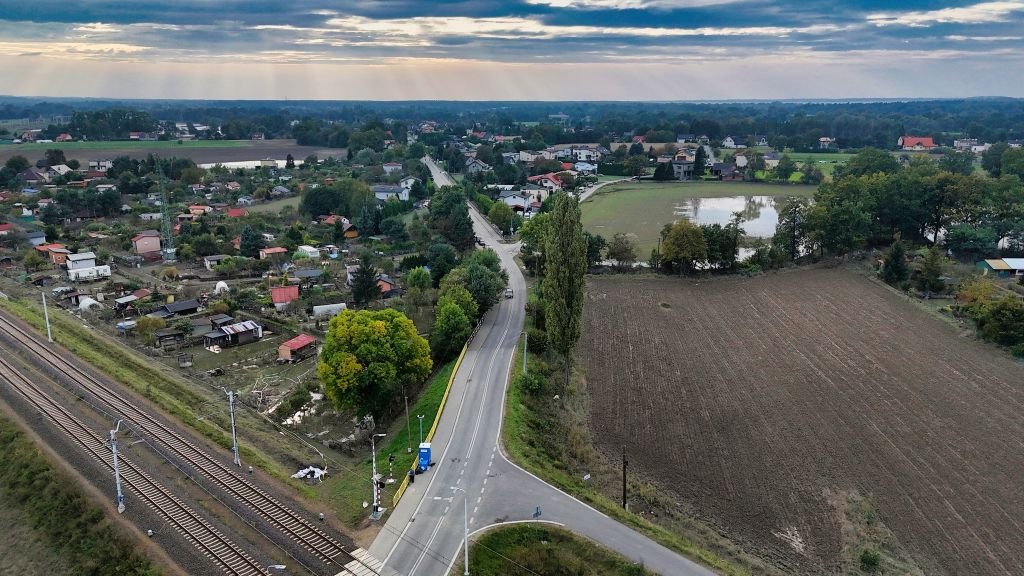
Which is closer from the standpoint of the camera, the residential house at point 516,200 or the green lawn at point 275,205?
the green lawn at point 275,205

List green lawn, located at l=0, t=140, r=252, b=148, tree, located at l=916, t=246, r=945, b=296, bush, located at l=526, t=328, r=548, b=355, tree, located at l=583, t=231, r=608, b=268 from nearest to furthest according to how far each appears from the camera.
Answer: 1. bush, located at l=526, t=328, r=548, b=355
2. tree, located at l=916, t=246, r=945, b=296
3. tree, located at l=583, t=231, r=608, b=268
4. green lawn, located at l=0, t=140, r=252, b=148

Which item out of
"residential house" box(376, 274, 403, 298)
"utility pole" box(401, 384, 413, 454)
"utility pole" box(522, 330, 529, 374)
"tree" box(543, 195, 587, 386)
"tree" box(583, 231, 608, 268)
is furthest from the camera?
"tree" box(583, 231, 608, 268)

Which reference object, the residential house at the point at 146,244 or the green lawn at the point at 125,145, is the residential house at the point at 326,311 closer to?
the residential house at the point at 146,244

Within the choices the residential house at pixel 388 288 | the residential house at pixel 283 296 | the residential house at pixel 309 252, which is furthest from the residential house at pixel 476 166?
the residential house at pixel 283 296

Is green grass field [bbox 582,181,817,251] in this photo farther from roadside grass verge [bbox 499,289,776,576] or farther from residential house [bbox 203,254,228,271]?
residential house [bbox 203,254,228,271]

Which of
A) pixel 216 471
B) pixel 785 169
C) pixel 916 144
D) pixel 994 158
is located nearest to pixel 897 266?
pixel 216 471

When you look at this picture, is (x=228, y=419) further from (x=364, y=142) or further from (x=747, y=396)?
(x=364, y=142)

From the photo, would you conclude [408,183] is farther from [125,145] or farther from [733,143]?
[125,145]

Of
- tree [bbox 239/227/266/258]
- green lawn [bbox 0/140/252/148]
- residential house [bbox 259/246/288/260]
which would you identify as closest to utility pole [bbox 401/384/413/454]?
residential house [bbox 259/246/288/260]
